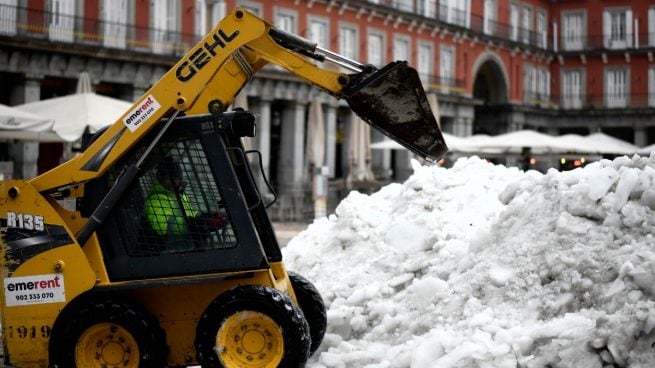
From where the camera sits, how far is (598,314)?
255 inches

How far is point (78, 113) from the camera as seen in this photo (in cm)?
1639

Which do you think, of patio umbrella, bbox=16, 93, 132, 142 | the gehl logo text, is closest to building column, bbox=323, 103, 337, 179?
patio umbrella, bbox=16, 93, 132, 142

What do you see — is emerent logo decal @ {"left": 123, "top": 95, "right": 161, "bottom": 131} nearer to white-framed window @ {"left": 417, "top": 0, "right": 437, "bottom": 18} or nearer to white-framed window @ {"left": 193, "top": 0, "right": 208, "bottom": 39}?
white-framed window @ {"left": 193, "top": 0, "right": 208, "bottom": 39}

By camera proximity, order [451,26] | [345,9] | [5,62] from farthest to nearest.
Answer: [451,26] → [345,9] → [5,62]

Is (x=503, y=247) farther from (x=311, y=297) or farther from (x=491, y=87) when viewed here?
(x=491, y=87)

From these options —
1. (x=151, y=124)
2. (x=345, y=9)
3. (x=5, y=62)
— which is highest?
(x=345, y=9)

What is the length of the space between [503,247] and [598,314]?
4.36 ft

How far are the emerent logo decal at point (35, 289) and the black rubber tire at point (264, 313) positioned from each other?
3.53ft

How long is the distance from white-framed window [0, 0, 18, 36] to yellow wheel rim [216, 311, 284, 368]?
21.2m

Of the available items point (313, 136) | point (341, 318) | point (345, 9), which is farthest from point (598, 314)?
point (345, 9)

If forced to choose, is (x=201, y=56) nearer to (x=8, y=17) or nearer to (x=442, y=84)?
(x=8, y=17)

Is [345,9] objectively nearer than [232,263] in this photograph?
No

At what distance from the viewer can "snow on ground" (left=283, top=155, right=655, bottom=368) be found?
6309 mm

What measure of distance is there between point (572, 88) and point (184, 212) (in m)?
53.3
